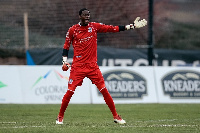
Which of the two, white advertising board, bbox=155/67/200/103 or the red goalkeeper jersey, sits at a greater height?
the red goalkeeper jersey

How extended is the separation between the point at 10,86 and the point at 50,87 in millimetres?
1359

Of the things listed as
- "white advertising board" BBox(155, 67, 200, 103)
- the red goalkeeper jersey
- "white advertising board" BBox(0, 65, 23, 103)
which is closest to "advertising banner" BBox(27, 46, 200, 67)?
"white advertising board" BBox(155, 67, 200, 103)

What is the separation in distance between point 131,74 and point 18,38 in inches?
259

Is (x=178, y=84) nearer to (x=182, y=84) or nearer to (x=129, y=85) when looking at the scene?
(x=182, y=84)

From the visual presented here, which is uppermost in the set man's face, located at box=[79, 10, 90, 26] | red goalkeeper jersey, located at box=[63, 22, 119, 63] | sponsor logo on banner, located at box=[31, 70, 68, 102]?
man's face, located at box=[79, 10, 90, 26]

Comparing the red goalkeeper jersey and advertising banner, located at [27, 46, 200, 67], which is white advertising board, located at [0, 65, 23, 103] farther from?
the red goalkeeper jersey

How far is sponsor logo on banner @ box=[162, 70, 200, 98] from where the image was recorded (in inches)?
712

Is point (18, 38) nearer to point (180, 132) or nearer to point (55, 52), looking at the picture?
point (55, 52)

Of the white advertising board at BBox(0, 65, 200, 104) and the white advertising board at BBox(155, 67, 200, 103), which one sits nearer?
the white advertising board at BBox(0, 65, 200, 104)

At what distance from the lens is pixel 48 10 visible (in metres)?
23.1

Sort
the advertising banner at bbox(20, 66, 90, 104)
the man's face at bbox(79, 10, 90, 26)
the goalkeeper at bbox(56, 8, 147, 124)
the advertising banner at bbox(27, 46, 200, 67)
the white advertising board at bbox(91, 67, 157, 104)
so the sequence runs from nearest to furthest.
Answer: the man's face at bbox(79, 10, 90, 26) < the goalkeeper at bbox(56, 8, 147, 124) < the advertising banner at bbox(20, 66, 90, 104) < the white advertising board at bbox(91, 67, 157, 104) < the advertising banner at bbox(27, 46, 200, 67)

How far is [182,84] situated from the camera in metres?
18.2

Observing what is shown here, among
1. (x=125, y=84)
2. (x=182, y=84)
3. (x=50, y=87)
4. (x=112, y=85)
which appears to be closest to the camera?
(x=50, y=87)

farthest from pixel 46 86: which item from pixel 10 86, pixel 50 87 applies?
pixel 10 86
